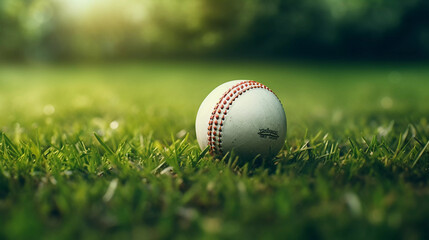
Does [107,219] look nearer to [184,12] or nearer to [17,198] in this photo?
[17,198]

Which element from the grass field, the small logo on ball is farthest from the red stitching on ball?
the small logo on ball

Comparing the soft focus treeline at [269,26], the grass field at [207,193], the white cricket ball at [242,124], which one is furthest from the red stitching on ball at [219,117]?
the soft focus treeline at [269,26]

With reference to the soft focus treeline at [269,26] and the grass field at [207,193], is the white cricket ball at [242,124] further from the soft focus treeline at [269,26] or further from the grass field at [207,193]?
the soft focus treeline at [269,26]

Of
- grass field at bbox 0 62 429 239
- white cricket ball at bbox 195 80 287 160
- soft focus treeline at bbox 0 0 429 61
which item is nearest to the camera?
grass field at bbox 0 62 429 239

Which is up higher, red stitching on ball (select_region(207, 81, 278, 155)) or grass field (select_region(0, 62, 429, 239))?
red stitching on ball (select_region(207, 81, 278, 155))

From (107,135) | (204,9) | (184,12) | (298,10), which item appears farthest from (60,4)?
(107,135)

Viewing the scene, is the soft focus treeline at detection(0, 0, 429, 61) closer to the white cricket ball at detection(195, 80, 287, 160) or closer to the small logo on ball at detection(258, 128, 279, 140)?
the white cricket ball at detection(195, 80, 287, 160)

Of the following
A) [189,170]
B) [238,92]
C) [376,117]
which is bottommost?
[376,117]

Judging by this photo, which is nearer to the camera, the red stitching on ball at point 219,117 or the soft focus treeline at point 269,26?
the red stitching on ball at point 219,117
